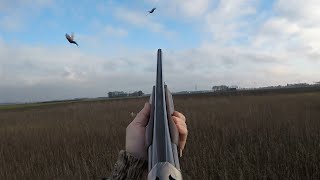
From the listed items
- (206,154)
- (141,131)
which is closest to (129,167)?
(141,131)

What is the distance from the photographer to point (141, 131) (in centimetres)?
141

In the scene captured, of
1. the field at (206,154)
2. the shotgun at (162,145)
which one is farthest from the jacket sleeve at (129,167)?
the field at (206,154)

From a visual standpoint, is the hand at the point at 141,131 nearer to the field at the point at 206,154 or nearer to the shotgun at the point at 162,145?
the shotgun at the point at 162,145

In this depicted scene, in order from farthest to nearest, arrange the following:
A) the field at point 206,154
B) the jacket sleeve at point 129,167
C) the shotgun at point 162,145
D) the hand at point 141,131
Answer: the field at point 206,154
the jacket sleeve at point 129,167
the hand at point 141,131
the shotgun at point 162,145

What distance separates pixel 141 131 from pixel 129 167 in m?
0.31

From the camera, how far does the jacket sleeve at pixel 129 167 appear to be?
1.62m

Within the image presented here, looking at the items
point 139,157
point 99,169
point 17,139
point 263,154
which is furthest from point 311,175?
point 17,139

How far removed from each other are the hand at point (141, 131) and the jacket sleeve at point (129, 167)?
0.05m

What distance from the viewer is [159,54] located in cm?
116

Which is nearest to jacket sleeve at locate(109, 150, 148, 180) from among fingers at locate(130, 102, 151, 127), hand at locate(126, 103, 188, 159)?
hand at locate(126, 103, 188, 159)

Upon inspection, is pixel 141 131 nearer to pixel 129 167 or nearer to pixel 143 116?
pixel 143 116

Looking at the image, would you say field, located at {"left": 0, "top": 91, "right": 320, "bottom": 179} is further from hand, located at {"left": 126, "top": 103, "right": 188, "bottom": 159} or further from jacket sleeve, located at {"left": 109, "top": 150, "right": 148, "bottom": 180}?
hand, located at {"left": 126, "top": 103, "right": 188, "bottom": 159}

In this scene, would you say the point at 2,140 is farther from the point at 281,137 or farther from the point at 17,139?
the point at 281,137

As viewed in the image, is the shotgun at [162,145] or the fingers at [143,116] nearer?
the shotgun at [162,145]
